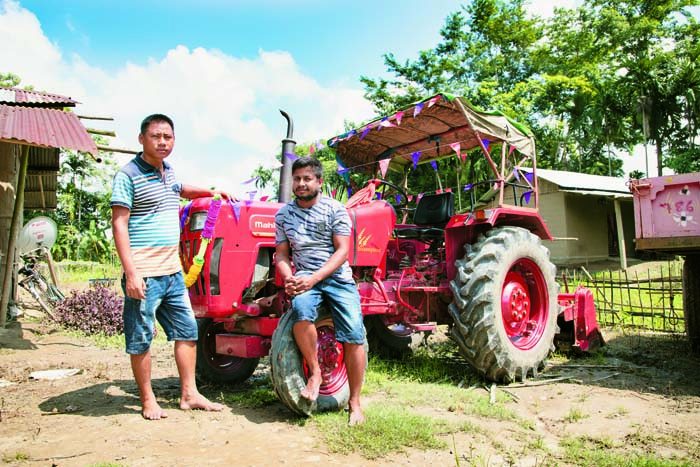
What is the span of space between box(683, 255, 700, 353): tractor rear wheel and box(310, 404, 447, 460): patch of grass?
13.4 feet

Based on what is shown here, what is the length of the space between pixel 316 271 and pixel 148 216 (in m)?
1.12

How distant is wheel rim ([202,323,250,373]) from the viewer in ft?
14.2

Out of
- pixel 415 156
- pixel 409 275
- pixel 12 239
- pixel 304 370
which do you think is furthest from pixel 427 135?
pixel 12 239

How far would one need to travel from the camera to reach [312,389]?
3.20 meters

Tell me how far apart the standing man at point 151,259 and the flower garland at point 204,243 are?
0.18m

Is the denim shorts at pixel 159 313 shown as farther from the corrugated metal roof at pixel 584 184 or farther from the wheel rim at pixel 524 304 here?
the corrugated metal roof at pixel 584 184

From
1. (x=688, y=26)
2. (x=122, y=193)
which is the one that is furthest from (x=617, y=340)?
(x=688, y=26)

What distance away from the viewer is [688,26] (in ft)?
81.1

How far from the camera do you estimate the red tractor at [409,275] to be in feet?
11.9

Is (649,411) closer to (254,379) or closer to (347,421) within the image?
(347,421)

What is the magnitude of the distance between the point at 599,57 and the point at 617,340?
23.1 metres

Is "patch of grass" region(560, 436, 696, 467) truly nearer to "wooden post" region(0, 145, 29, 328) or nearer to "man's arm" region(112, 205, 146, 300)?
"man's arm" region(112, 205, 146, 300)

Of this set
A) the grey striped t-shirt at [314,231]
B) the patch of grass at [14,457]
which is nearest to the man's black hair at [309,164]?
the grey striped t-shirt at [314,231]

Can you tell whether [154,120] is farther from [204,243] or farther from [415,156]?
[415,156]
